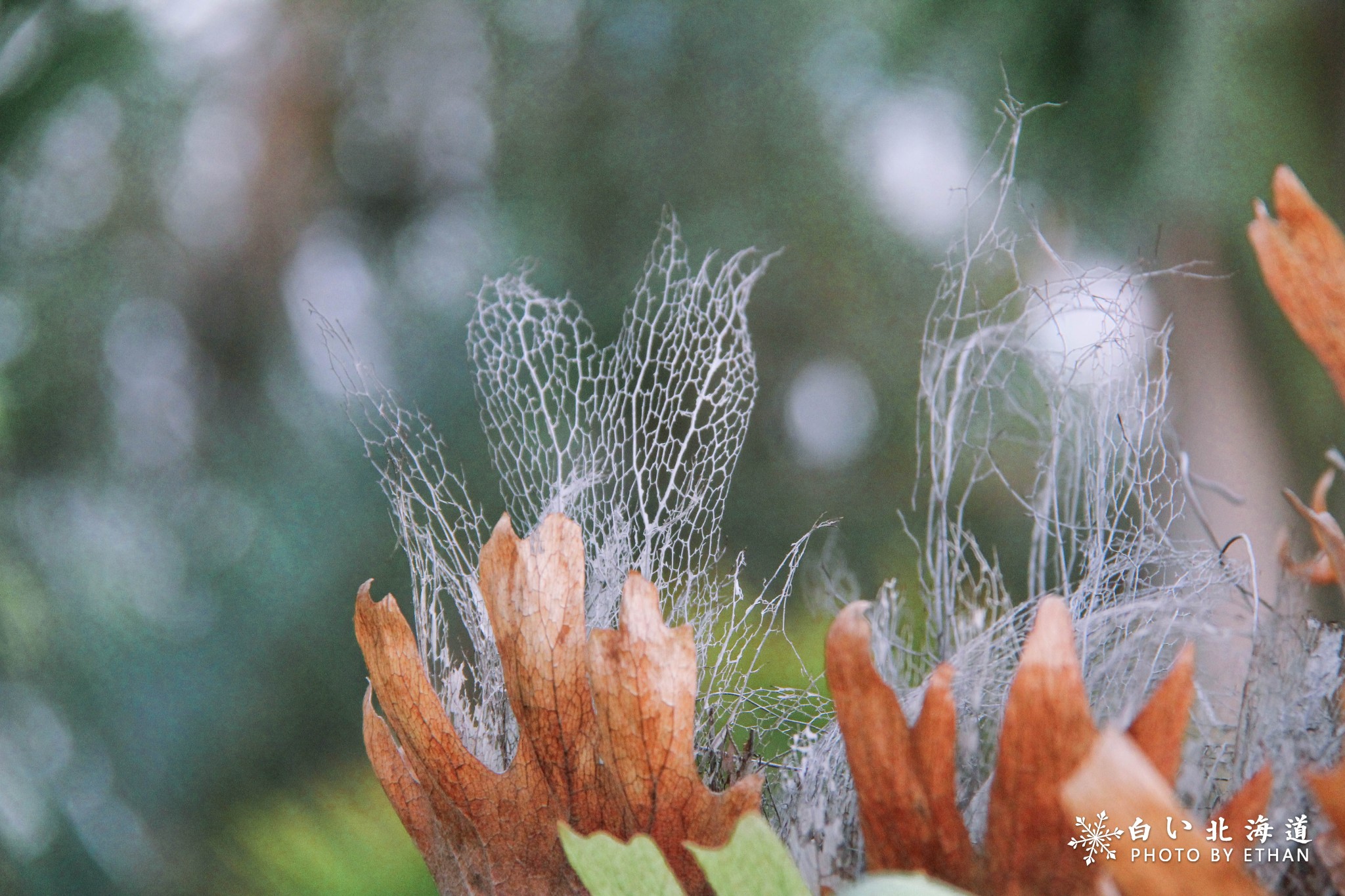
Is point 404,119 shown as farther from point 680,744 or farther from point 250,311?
point 680,744

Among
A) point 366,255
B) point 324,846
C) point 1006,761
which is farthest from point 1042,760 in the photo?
point 366,255

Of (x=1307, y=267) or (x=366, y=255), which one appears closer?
(x=1307, y=267)

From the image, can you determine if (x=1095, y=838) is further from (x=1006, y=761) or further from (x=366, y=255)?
(x=366, y=255)

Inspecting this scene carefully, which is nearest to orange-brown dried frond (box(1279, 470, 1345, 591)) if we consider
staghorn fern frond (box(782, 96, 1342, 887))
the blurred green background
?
staghorn fern frond (box(782, 96, 1342, 887))

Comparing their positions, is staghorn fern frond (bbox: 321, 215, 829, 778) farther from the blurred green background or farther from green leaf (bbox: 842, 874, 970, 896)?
the blurred green background

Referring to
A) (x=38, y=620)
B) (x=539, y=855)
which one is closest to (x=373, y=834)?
(x=38, y=620)
